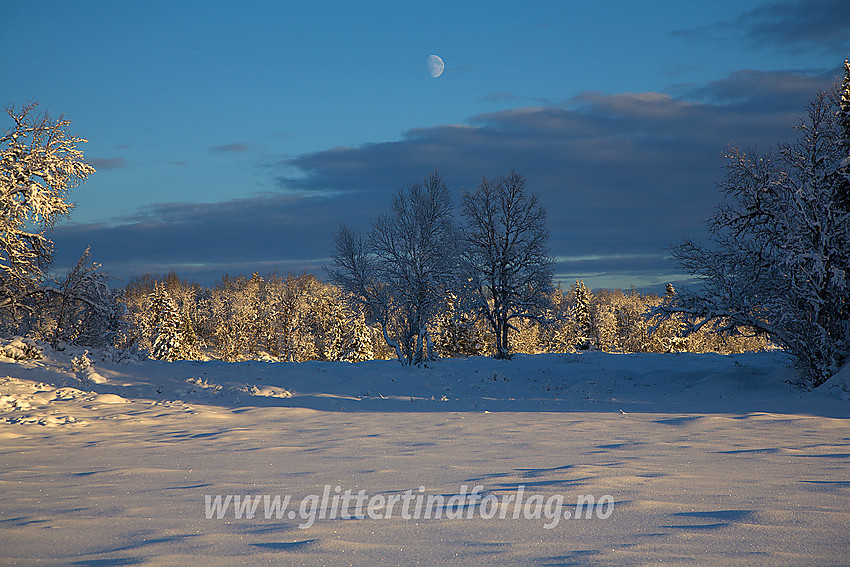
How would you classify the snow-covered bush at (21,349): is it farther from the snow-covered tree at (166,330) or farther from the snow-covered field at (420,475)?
the snow-covered tree at (166,330)

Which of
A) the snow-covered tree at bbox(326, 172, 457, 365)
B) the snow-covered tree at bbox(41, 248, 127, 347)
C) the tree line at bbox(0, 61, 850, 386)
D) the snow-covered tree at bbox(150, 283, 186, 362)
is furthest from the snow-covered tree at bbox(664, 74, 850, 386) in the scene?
the snow-covered tree at bbox(150, 283, 186, 362)

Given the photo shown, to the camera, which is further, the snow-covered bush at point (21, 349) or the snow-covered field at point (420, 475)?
the snow-covered bush at point (21, 349)

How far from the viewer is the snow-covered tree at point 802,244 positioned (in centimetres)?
1347

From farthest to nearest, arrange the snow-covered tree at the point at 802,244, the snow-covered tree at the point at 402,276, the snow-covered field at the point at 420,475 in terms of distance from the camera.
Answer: the snow-covered tree at the point at 402,276
the snow-covered tree at the point at 802,244
the snow-covered field at the point at 420,475

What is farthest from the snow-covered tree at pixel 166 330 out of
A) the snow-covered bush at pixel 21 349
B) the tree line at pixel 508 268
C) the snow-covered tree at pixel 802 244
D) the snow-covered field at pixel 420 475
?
the snow-covered tree at pixel 802 244

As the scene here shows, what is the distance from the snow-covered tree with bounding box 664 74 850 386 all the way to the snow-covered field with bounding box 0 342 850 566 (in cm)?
152

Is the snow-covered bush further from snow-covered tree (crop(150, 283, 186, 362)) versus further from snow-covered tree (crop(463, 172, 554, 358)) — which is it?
snow-covered tree (crop(150, 283, 186, 362))

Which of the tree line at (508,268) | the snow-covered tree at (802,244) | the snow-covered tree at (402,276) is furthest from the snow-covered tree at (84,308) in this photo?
the snow-covered tree at (802,244)

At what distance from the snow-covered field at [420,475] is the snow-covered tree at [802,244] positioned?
152 cm

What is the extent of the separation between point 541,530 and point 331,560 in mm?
1533

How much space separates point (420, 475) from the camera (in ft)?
19.5

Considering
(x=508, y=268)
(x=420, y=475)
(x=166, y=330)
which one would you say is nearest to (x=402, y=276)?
(x=508, y=268)

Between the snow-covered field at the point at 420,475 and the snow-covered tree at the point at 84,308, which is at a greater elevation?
the snow-covered tree at the point at 84,308

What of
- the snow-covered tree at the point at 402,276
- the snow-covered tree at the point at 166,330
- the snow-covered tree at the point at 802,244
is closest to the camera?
the snow-covered tree at the point at 802,244
